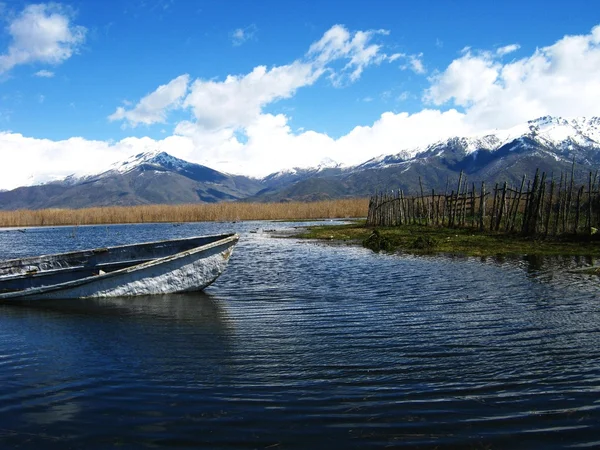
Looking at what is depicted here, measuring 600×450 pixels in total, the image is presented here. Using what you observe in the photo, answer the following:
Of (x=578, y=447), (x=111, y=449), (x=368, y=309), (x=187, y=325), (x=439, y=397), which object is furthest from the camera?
(x=368, y=309)

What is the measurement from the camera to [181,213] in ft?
252

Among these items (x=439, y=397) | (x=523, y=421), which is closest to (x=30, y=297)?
(x=439, y=397)

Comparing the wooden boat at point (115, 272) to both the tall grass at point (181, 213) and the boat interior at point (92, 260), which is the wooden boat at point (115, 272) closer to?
the boat interior at point (92, 260)

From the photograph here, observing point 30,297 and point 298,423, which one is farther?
point 30,297

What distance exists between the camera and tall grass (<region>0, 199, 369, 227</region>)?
7500cm

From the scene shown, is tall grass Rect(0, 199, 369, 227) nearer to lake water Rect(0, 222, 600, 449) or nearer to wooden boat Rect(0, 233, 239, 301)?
wooden boat Rect(0, 233, 239, 301)

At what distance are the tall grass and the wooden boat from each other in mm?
60097

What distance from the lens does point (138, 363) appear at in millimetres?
8078

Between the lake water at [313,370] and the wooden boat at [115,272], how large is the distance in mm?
668

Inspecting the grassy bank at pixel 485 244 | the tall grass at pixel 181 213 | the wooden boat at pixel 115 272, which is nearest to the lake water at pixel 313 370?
the wooden boat at pixel 115 272

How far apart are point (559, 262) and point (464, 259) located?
11.3 feet

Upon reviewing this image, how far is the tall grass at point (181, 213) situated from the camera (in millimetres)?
75000

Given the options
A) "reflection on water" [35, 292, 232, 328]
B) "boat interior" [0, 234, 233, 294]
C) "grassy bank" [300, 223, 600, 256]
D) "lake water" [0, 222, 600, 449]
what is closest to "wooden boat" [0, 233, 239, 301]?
"boat interior" [0, 234, 233, 294]

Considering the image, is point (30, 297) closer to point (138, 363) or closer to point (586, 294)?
point (138, 363)
